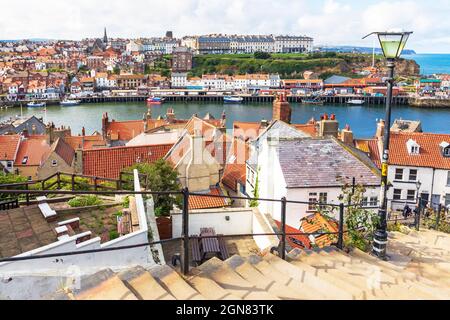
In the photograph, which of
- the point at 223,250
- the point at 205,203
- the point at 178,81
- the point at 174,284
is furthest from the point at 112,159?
the point at 178,81

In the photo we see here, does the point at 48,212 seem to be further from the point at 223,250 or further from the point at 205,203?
the point at 205,203

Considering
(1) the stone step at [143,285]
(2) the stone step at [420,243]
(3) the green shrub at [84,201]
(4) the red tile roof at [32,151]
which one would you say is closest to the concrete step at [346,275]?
(1) the stone step at [143,285]

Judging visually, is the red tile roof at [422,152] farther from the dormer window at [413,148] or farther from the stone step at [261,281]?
the stone step at [261,281]

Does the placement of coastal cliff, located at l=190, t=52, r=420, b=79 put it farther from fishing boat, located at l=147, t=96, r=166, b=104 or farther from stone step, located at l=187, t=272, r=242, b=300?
stone step, located at l=187, t=272, r=242, b=300

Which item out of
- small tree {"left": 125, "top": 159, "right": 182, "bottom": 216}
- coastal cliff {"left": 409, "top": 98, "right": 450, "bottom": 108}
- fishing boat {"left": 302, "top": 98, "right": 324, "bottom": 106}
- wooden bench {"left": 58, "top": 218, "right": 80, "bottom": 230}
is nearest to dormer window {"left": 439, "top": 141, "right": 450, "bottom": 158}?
small tree {"left": 125, "top": 159, "right": 182, "bottom": 216}

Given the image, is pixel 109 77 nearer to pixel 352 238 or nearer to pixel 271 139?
pixel 271 139
